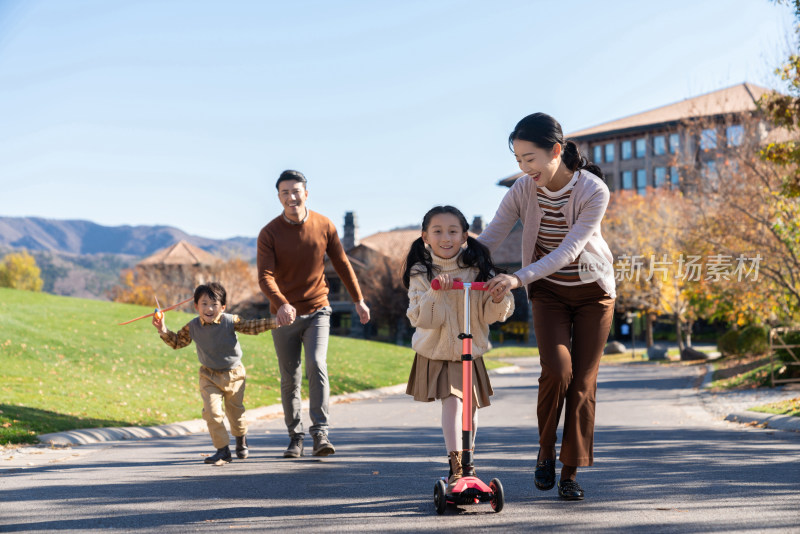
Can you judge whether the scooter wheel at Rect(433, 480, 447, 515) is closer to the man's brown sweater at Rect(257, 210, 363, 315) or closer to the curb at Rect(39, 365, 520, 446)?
the man's brown sweater at Rect(257, 210, 363, 315)

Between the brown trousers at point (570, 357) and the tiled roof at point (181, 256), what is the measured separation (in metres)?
73.2

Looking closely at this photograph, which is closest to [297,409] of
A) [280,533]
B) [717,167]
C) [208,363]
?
[208,363]

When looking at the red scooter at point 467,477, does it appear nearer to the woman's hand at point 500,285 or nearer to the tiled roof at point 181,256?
the woman's hand at point 500,285

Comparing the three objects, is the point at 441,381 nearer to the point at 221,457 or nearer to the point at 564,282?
the point at 564,282

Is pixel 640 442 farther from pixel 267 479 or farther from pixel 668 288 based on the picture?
pixel 668 288

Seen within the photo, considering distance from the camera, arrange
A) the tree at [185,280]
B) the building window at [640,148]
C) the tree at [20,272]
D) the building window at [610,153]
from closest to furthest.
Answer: the tree at [185,280]
the building window at [640,148]
the building window at [610,153]
the tree at [20,272]

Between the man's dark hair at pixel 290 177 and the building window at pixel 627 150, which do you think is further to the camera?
the building window at pixel 627 150

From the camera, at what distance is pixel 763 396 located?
1473cm

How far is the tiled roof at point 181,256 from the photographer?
257ft

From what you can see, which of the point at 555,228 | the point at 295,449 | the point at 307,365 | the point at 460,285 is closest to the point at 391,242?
the point at 307,365

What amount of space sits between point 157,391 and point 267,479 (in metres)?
9.33

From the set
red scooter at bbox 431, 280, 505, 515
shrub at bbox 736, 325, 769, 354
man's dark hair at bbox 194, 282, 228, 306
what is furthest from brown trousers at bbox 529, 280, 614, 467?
shrub at bbox 736, 325, 769, 354

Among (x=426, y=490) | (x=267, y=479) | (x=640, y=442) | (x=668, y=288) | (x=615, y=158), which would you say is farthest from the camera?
(x=615, y=158)

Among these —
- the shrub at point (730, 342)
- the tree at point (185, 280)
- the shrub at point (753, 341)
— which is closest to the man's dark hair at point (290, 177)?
the shrub at point (753, 341)
